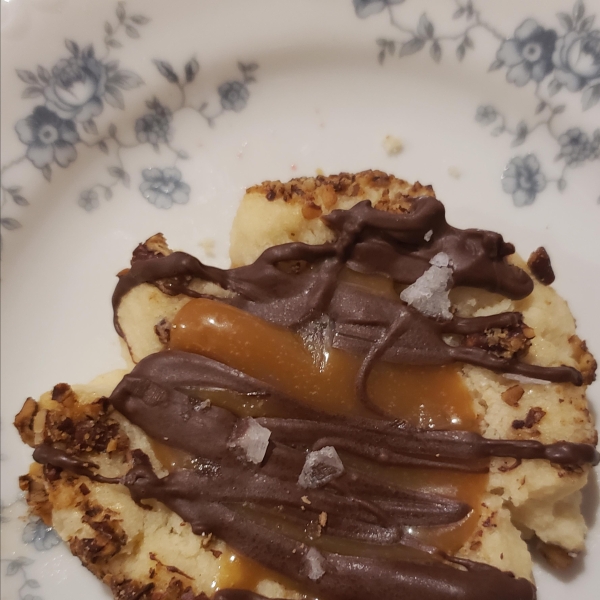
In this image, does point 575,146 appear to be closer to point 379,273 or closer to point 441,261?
point 441,261

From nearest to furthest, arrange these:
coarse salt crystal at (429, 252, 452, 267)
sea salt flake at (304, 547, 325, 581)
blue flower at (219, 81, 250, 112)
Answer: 1. sea salt flake at (304, 547, 325, 581)
2. coarse salt crystal at (429, 252, 452, 267)
3. blue flower at (219, 81, 250, 112)

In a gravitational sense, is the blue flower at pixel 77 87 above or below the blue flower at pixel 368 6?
below

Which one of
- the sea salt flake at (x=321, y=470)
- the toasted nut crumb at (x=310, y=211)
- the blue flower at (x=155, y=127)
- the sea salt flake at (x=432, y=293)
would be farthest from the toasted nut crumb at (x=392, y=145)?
the sea salt flake at (x=321, y=470)

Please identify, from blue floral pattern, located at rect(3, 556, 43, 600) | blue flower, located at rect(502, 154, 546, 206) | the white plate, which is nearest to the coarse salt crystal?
the white plate

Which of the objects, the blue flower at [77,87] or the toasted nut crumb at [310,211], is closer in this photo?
the toasted nut crumb at [310,211]

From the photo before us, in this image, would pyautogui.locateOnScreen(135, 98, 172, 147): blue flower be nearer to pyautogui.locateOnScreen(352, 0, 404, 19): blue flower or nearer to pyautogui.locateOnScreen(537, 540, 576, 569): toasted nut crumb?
pyautogui.locateOnScreen(352, 0, 404, 19): blue flower

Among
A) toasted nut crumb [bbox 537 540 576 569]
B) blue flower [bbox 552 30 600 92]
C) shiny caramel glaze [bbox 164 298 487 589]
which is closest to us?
shiny caramel glaze [bbox 164 298 487 589]

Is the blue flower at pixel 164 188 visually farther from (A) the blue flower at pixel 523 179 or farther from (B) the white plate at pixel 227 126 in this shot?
(A) the blue flower at pixel 523 179
